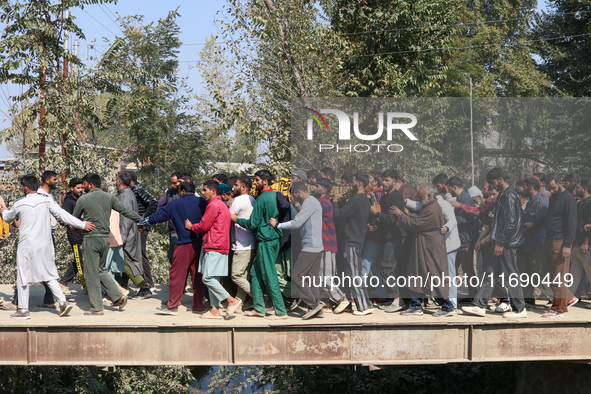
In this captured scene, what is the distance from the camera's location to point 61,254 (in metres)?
12.5

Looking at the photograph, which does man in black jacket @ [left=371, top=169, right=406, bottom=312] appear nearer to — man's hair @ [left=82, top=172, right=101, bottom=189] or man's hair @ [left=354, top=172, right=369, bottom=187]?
man's hair @ [left=354, top=172, right=369, bottom=187]

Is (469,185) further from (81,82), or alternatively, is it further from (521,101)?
(81,82)

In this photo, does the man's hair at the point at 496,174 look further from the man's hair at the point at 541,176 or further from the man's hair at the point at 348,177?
the man's hair at the point at 348,177

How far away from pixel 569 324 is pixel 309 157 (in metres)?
4.60

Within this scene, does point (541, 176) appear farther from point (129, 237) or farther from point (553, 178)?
point (129, 237)

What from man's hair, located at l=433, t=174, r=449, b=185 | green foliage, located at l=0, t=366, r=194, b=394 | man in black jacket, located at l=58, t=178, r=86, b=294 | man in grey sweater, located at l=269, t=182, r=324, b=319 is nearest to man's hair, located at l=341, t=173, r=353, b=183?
man in grey sweater, located at l=269, t=182, r=324, b=319

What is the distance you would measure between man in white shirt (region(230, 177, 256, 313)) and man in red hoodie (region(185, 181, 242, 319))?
0.54 feet

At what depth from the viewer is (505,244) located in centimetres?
734

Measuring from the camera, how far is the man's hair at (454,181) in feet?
24.8

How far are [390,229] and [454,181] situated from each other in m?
1.08

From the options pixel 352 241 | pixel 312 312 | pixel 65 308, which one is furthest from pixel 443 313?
pixel 65 308

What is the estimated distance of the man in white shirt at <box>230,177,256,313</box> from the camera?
24.5 feet

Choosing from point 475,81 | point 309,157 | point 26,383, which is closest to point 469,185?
point 309,157

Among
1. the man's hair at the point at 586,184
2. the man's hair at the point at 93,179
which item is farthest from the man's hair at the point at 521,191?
the man's hair at the point at 93,179
